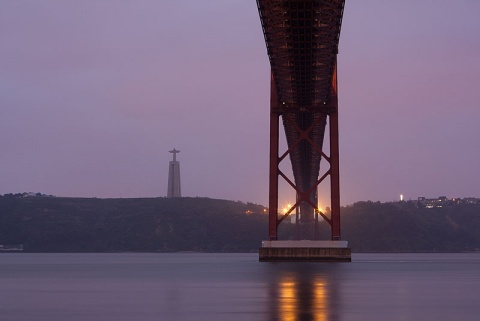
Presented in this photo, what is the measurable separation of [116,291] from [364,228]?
165596 mm

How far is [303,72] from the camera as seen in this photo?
50.1 m

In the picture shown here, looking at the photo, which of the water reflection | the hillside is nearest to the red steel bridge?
the water reflection

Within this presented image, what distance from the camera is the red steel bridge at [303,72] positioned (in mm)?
40438

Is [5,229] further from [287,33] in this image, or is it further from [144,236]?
[287,33]

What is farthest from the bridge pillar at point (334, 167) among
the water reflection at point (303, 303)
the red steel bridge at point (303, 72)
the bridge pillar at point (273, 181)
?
the water reflection at point (303, 303)

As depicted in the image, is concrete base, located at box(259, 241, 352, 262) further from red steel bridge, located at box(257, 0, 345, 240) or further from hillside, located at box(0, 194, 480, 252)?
hillside, located at box(0, 194, 480, 252)

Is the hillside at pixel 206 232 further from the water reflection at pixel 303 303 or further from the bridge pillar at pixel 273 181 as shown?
the water reflection at pixel 303 303

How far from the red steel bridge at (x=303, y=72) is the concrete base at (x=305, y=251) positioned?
92 centimetres

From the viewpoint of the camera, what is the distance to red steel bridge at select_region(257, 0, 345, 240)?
133 ft

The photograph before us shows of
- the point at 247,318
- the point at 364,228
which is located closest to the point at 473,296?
the point at 247,318

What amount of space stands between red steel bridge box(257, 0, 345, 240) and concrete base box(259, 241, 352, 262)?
918 millimetres

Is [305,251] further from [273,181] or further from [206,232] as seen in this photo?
[206,232]

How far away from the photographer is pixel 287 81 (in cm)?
5244

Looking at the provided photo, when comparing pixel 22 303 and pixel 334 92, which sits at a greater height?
pixel 334 92
